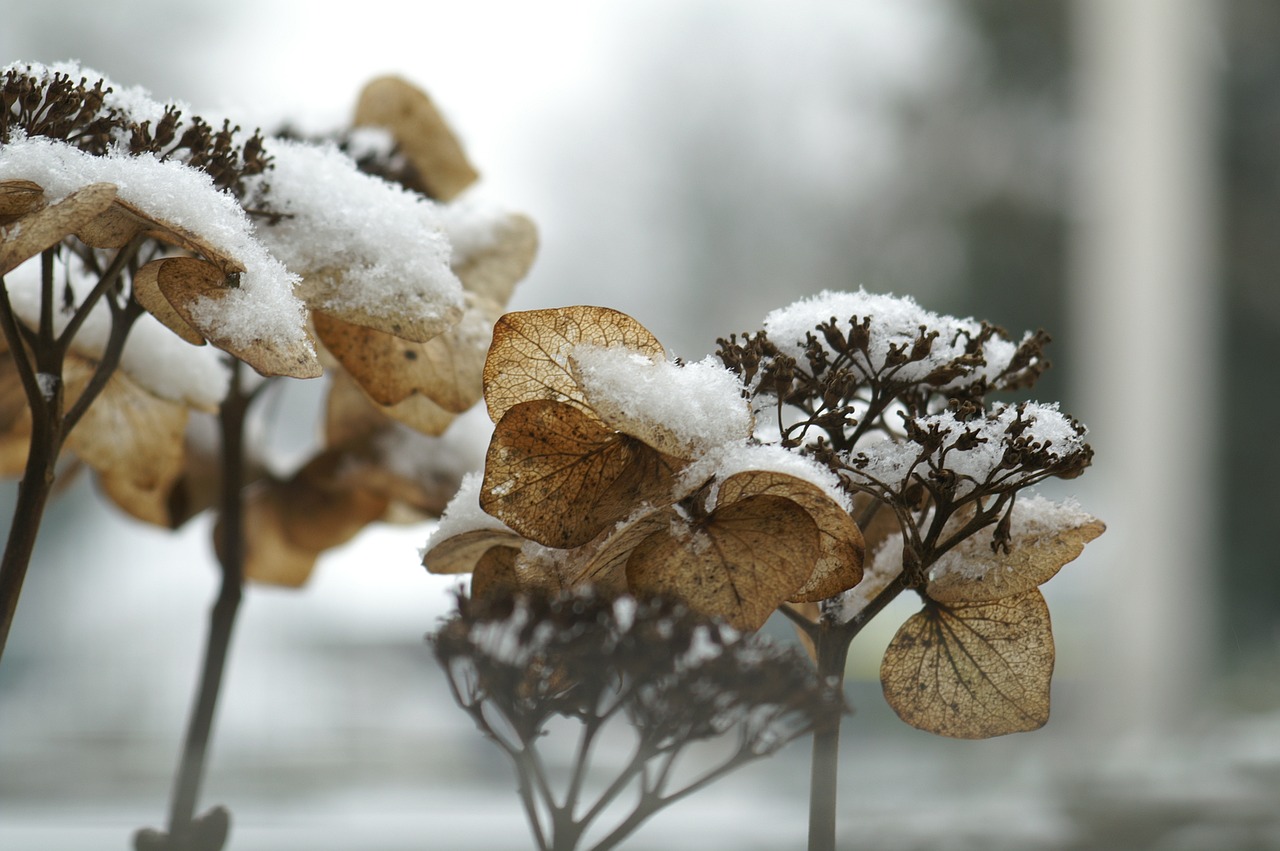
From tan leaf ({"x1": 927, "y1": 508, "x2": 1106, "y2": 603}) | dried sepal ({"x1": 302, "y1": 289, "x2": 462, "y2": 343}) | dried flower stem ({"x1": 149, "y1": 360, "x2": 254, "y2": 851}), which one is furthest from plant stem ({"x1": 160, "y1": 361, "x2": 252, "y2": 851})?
tan leaf ({"x1": 927, "y1": 508, "x2": 1106, "y2": 603})

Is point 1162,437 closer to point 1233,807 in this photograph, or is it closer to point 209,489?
point 1233,807

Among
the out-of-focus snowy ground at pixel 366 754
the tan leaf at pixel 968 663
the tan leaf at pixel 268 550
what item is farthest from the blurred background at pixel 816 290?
the tan leaf at pixel 968 663

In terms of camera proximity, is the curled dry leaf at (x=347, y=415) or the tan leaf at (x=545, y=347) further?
the curled dry leaf at (x=347, y=415)

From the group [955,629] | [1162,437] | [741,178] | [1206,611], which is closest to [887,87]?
[741,178]

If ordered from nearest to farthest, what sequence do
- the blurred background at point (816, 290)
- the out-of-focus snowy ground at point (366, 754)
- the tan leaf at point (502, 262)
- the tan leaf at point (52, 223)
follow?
the tan leaf at point (52, 223) < the tan leaf at point (502, 262) < the out-of-focus snowy ground at point (366, 754) < the blurred background at point (816, 290)

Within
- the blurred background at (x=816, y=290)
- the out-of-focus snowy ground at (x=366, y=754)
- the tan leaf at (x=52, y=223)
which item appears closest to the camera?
the tan leaf at (x=52, y=223)

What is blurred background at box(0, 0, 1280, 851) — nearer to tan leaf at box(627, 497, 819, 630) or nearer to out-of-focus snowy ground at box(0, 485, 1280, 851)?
out-of-focus snowy ground at box(0, 485, 1280, 851)

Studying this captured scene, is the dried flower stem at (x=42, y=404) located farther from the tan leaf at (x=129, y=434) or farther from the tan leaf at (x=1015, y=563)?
the tan leaf at (x=1015, y=563)
